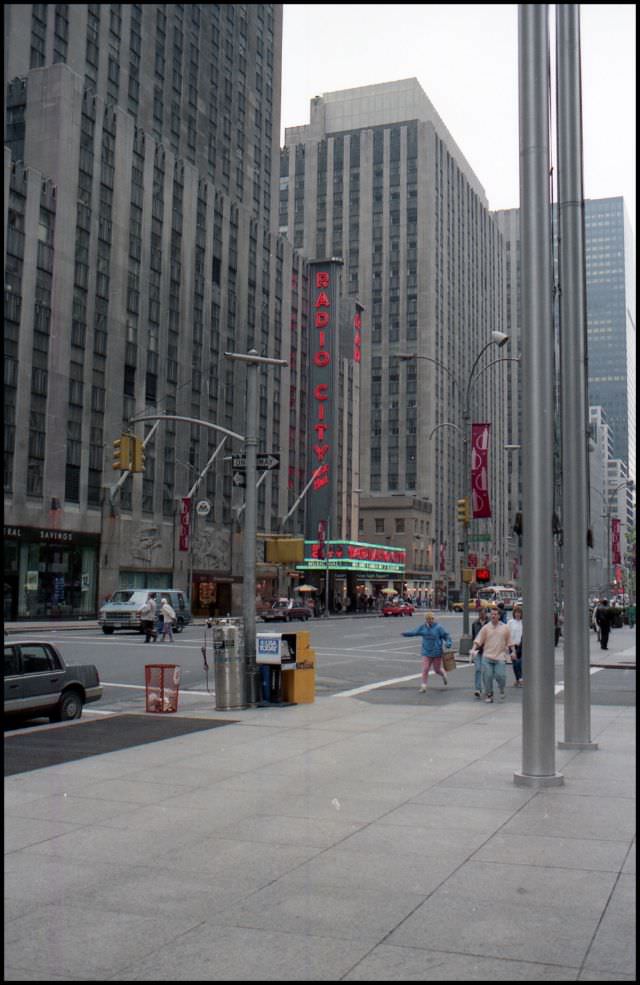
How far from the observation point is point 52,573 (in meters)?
50.8

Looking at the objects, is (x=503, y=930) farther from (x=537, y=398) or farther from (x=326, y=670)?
(x=326, y=670)

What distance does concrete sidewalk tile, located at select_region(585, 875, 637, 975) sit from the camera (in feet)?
16.7

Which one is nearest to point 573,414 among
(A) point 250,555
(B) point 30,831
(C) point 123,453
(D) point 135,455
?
(A) point 250,555

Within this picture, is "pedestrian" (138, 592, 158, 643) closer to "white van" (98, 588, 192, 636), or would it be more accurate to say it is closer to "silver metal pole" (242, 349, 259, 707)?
"white van" (98, 588, 192, 636)

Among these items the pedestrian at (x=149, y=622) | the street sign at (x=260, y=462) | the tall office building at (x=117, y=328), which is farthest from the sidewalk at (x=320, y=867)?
the tall office building at (x=117, y=328)

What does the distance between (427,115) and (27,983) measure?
64731 millimetres

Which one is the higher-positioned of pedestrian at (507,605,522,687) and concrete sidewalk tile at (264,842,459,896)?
pedestrian at (507,605,522,687)

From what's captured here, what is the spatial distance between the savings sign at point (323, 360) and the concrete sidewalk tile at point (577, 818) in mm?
55806

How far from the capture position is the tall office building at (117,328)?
45406 mm

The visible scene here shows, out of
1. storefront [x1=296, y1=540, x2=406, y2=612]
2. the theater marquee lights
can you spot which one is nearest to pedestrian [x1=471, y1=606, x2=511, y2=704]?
the theater marquee lights

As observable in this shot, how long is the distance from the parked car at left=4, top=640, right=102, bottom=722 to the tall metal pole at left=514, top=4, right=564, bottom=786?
323 inches

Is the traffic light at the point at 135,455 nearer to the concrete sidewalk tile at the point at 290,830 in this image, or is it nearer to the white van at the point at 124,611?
the concrete sidewalk tile at the point at 290,830

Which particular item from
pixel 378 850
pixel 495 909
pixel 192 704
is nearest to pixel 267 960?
pixel 495 909

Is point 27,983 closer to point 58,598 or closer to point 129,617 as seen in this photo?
point 129,617
